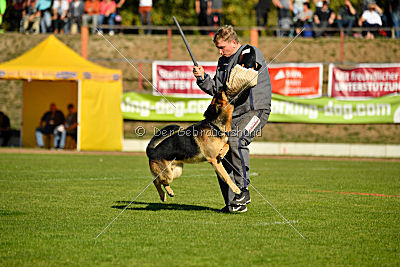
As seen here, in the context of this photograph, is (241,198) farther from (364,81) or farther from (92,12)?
(92,12)

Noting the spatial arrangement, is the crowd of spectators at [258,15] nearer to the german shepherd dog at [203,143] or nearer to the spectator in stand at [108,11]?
the spectator in stand at [108,11]

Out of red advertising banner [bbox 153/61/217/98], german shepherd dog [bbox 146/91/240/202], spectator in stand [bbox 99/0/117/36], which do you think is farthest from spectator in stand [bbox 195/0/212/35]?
german shepherd dog [bbox 146/91/240/202]

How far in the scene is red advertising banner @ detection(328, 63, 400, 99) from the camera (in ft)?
83.2

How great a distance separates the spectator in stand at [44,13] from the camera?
87.9ft

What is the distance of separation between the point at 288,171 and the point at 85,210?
29.4 feet

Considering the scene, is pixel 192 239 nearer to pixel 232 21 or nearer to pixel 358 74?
pixel 358 74

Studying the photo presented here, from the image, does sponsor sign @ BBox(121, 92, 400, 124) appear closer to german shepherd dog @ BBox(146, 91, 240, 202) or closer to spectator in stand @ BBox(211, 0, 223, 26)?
spectator in stand @ BBox(211, 0, 223, 26)

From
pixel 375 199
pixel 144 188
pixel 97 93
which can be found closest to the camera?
pixel 375 199

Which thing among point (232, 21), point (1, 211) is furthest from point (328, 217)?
point (232, 21)

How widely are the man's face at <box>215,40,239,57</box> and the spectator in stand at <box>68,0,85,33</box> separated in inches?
757

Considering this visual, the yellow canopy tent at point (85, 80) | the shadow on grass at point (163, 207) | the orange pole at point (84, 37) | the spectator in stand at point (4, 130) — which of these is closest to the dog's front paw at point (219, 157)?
the shadow on grass at point (163, 207)

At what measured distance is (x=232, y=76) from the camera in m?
8.41

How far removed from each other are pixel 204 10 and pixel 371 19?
268 inches

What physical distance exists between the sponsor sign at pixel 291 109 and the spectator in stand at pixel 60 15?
15.4ft
